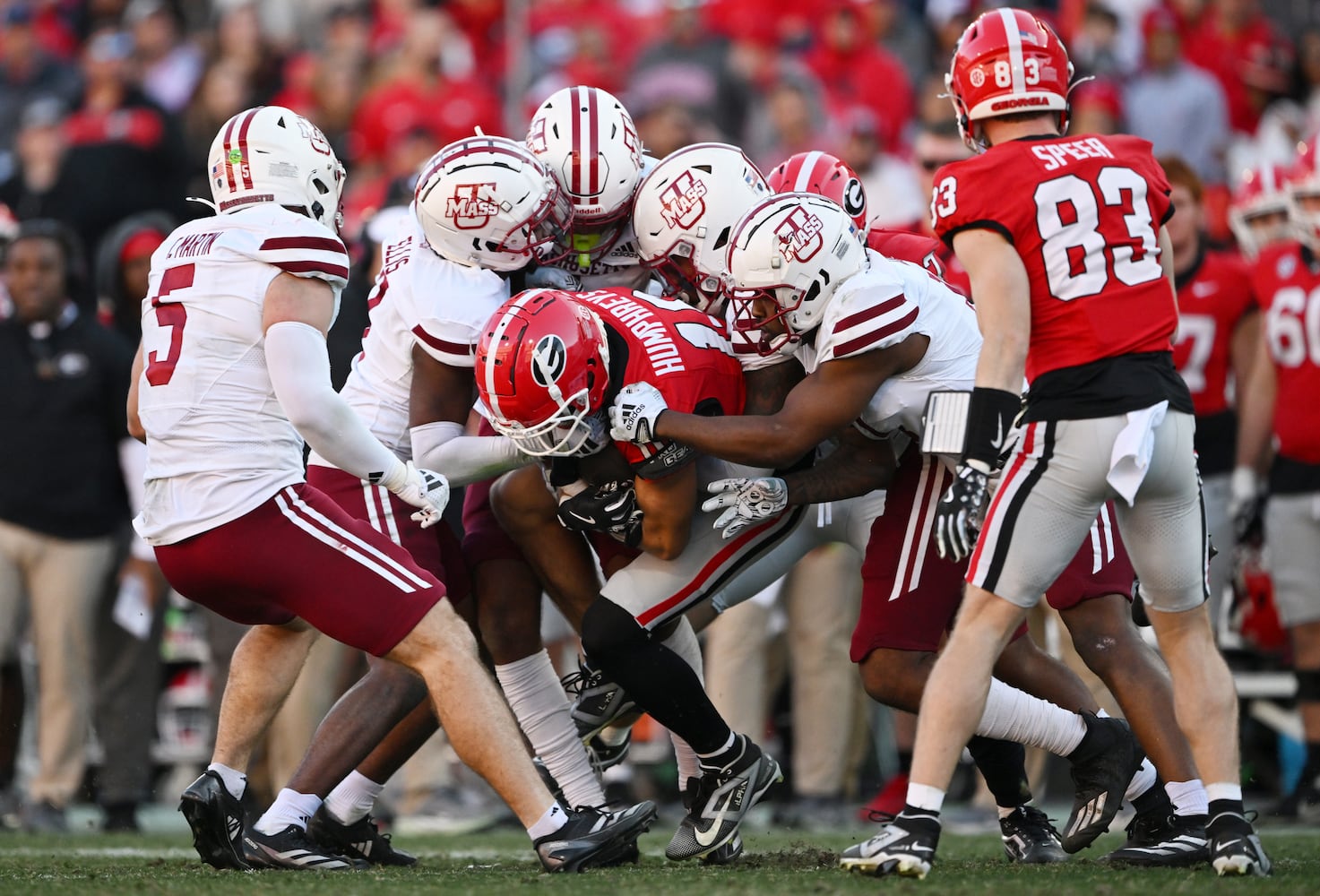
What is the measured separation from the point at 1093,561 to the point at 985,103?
129cm

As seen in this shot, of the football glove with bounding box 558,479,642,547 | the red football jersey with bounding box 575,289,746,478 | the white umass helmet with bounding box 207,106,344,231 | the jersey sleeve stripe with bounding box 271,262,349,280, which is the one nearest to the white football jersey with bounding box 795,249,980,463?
the red football jersey with bounding box 575,289,746,478

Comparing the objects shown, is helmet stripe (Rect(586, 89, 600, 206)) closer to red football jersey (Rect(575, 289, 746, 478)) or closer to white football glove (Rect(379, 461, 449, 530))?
red football jersey (Rect(575, 289, 746, 478))

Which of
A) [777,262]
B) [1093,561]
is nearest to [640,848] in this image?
[1093,561]

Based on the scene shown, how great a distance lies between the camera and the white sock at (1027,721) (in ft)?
15.0

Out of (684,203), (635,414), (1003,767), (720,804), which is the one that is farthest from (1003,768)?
(684,203)

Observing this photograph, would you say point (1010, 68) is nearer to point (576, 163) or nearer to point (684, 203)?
point (684, 203)

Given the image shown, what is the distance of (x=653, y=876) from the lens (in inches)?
171

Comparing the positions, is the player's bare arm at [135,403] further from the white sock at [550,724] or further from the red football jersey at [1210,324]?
the red football jersey at [1210,324]

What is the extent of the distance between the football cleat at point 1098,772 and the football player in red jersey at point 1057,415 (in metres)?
0.40

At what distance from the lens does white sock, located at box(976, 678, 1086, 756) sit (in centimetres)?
458

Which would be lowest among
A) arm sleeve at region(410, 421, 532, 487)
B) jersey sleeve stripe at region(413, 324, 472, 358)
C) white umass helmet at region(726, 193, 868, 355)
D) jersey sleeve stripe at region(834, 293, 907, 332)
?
arm sleeve at region(410, 421, 532, 487)

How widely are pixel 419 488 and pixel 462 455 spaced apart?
0.31 meters

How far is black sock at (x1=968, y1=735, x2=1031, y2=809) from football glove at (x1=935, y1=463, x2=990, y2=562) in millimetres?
865

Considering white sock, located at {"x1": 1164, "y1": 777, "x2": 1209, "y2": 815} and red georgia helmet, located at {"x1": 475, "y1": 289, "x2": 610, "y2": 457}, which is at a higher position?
red georgia helmet, located at {"x1": 475, "y1": 289, "x2": 610, "y2": 457}
